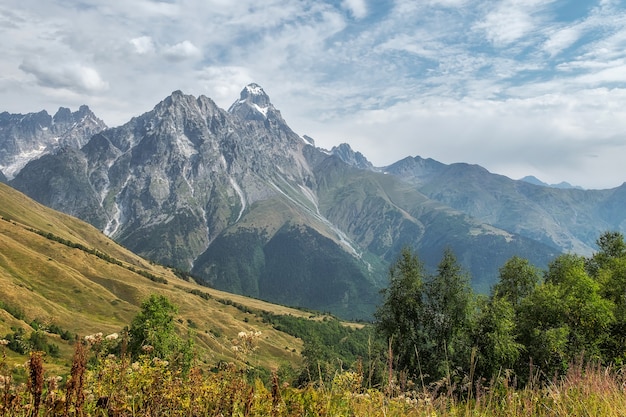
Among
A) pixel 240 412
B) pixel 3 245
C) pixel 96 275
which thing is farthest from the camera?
pixel 96 275

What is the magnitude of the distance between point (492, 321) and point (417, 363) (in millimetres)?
8557

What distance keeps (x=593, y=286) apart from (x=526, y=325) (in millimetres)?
7627

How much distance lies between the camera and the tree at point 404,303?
44.6m

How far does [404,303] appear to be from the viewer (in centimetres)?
4606

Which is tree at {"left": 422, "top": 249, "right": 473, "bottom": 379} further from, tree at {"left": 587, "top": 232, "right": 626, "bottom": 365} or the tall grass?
the tall grass

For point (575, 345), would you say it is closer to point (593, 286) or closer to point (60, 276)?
point (593, 286)

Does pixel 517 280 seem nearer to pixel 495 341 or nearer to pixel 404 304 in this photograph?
pixel 404 304

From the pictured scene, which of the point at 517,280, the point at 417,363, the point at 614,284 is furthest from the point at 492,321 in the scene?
the point at 517,280

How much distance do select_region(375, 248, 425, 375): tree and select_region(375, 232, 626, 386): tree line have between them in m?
0.11

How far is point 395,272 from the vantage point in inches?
1891

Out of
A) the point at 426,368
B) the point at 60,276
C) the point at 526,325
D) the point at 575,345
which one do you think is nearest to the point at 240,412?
the point at 426,368

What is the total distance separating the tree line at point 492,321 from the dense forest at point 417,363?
0.15 meters

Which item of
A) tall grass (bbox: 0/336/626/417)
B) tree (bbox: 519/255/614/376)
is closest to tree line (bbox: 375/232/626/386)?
tree (bbox: 519/255/614/376)

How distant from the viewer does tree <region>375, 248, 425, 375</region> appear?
44594mm
